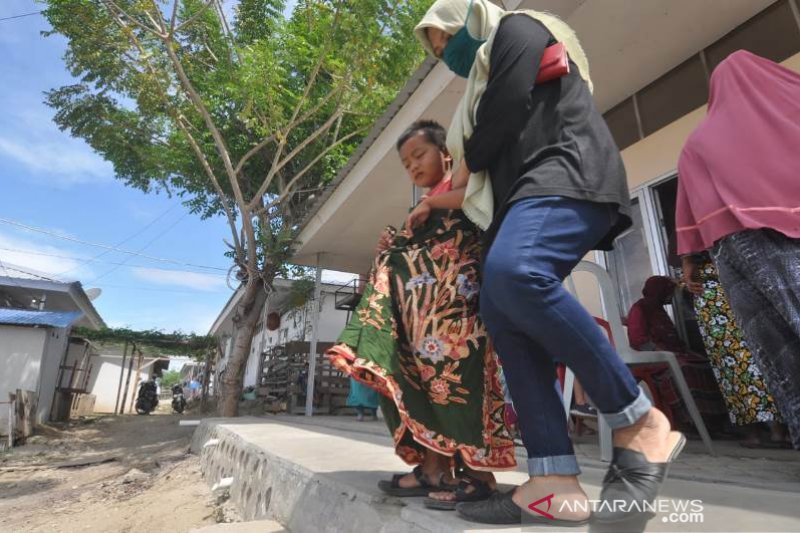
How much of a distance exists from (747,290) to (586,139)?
0.93 meters

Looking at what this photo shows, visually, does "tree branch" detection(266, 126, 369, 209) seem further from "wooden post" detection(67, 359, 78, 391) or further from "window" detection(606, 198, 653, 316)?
"wooden post" detection(67, 359, 78, 391)

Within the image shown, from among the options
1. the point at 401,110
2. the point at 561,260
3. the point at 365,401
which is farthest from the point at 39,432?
the point at 561,260

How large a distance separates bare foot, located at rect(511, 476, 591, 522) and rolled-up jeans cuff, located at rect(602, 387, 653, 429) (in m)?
0.17

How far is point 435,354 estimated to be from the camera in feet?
4.38

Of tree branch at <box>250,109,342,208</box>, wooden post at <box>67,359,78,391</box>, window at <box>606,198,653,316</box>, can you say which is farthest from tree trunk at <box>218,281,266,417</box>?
wooden post at <box>67,359,78,391</box>

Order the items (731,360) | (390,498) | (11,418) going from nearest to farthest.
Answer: (390,498), (731,360), (11,418)

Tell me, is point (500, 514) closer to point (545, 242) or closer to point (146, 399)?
point (545, 242)

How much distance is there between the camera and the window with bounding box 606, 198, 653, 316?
3742mm

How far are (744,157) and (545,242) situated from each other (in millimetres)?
1053

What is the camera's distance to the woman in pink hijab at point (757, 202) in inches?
55.6

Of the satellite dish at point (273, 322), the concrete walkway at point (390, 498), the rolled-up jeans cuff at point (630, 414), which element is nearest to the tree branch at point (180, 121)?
the satellite dish at point (273, 322)

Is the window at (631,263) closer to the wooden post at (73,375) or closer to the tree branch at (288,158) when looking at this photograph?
the tree branch at (288,158)

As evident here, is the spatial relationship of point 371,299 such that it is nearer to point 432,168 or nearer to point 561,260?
point 432,168

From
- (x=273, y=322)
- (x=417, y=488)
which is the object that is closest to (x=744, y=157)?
(x=417, y=488)
